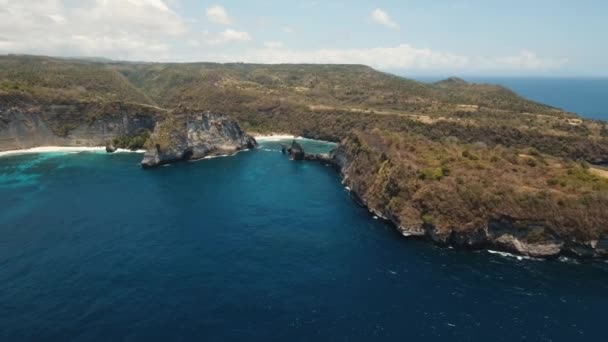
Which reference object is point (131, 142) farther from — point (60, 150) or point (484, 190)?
point (484, 190)

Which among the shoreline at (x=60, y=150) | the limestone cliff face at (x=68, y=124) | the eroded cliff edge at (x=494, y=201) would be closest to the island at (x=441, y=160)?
the eroded cliff edge at (x=494, y=201)

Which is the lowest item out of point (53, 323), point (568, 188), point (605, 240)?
point (53, 323)

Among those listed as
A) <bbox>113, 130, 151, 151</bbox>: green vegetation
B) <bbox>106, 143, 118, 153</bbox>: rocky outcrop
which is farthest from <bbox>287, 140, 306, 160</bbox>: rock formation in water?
<bbox>106, 143, 118, 153</bbox>: rocky outcrop

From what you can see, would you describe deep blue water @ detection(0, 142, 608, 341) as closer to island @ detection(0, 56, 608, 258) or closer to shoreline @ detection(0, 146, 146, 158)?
island @ detection(0, 56, 608, 258)

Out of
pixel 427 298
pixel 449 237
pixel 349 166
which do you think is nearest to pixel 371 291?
pixel 427 298

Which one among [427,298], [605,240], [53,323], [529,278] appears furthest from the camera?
[605,240]

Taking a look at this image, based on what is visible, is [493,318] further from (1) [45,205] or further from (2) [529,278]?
(1) [45,205]
